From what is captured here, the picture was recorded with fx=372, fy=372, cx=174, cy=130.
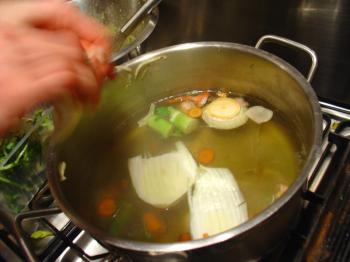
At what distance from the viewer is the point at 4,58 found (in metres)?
0.49

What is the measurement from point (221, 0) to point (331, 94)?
53 centimetres

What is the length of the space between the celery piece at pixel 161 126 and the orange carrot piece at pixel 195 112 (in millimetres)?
75

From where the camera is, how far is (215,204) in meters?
0.84

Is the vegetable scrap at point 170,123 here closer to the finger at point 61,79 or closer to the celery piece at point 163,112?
the celery piece at point 163,112

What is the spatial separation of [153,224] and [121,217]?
0.09 meters

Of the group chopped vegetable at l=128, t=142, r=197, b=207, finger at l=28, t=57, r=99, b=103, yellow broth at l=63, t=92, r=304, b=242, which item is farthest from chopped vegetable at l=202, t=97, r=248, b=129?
finger at l=28, t=57, r=99, b=103

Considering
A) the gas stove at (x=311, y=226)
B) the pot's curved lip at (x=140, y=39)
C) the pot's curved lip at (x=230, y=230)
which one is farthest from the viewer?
the pot's curved lip at (x=140, y=39)

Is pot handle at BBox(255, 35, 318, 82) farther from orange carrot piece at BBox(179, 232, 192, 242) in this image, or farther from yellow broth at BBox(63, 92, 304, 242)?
orange carrot piece at BBox(179, 232, 192, 242)

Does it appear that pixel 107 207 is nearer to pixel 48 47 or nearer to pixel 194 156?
pixel 194 156

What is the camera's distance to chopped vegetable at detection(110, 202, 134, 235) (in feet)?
2.92

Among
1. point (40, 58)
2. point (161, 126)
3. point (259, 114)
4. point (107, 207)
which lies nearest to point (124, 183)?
point (107, 207)

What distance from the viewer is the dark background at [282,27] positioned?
49.6 inches

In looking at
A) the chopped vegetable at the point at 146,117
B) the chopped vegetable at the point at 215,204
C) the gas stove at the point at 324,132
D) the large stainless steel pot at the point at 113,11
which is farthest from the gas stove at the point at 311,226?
the large stainless steel pot at the point at 113,11

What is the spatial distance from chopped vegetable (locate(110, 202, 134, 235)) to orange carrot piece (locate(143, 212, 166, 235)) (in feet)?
0.14
